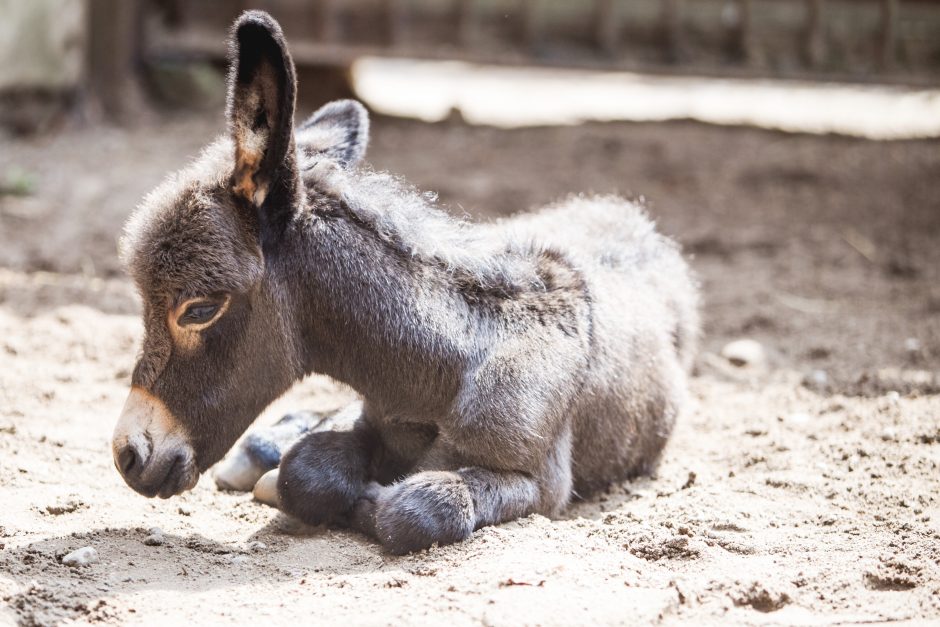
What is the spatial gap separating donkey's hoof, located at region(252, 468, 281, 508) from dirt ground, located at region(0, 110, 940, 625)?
52 millimetres

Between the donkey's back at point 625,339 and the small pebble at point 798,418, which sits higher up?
the donkey's back at point 625,339

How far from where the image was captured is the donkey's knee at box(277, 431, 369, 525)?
159 inches

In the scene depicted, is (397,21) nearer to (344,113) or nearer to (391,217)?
(344,113)

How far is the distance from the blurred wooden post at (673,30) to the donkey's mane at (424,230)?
6.19 m

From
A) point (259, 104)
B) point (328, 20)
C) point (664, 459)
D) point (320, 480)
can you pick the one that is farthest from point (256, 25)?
point (328, 20)

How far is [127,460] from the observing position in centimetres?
371

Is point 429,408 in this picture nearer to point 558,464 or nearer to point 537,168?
point 558,464

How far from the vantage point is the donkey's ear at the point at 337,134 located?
435cm

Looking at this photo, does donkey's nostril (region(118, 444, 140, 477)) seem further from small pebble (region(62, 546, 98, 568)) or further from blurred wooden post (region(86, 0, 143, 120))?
blurred wooden post (region(86, 0, 143, 120))

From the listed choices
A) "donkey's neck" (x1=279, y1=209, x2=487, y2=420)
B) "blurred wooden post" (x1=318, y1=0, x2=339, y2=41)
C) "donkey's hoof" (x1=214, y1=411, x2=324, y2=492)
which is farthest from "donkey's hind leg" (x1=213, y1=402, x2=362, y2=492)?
"blurred wooden post" (x1=318, y1=0, x2=339, y2=41)

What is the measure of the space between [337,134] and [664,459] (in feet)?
6.94

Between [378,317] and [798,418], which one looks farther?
[798,418]

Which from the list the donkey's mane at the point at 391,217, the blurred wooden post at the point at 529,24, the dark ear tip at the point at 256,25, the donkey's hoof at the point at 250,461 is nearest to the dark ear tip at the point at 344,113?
the donkey's mane at the point at 391,217

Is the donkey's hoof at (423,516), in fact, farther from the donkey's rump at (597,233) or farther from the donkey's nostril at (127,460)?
the donkey's rump at (597,233)
